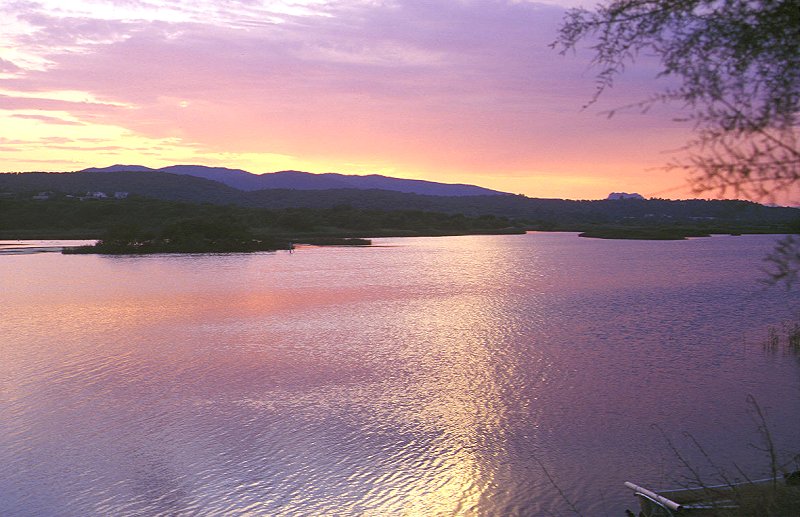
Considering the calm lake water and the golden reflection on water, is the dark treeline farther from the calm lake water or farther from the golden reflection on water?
the golden reflection on water

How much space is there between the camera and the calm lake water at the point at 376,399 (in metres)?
9.40

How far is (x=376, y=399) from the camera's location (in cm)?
1379

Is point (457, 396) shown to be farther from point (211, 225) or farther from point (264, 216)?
point (264, 216)

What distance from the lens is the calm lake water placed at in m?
9.40

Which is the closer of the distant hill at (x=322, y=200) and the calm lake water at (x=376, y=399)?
the calm lake water at (x=376, y=399)

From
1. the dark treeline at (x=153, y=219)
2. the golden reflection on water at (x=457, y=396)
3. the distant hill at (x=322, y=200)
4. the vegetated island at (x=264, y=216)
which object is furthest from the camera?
the distant hill at (x=322, y=200)

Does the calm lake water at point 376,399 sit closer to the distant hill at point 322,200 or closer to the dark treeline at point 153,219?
the dark treeline at point 153,219

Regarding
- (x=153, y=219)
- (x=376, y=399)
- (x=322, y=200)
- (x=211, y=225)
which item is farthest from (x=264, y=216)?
(x=376, y=399)

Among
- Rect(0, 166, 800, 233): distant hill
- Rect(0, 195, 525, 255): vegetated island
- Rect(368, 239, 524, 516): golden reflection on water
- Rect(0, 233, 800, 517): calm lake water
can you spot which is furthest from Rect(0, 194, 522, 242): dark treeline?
Rect(368, 239, 524, 516): golden reflection on water

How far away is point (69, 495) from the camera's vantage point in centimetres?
927

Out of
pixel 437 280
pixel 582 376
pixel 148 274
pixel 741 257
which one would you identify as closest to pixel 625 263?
pixel 741 257

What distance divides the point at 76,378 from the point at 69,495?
7235mm

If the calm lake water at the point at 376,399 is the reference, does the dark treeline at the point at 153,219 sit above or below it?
above

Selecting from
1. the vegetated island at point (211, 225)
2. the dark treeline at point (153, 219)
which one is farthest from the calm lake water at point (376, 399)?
the dark treeline at point (153, 219)
